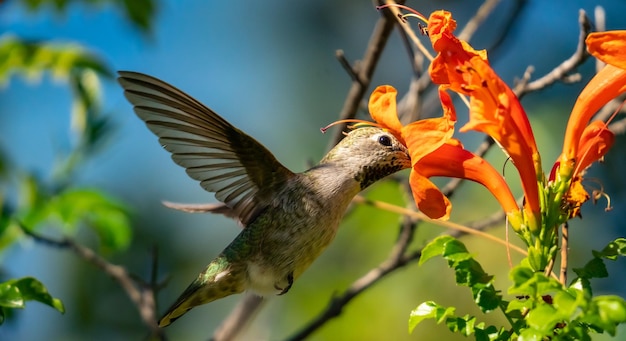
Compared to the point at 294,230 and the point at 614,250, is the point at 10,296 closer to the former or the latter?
the point at 294,230

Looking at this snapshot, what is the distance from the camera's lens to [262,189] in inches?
139

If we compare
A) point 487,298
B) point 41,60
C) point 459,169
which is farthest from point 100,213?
point 487,298

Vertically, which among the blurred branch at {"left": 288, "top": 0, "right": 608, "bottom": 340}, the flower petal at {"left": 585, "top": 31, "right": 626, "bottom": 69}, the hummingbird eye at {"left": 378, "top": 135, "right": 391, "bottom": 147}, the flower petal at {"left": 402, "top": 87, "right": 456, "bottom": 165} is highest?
the flower petal at {"left": 585, "top": 31, "right": 626, "bottom": 69}

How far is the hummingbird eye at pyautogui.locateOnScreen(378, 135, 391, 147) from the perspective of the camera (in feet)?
10.4

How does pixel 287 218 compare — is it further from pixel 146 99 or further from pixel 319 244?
pixel 146 99

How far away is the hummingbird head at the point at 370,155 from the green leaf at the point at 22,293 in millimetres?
1408

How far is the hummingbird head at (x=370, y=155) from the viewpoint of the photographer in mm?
3141

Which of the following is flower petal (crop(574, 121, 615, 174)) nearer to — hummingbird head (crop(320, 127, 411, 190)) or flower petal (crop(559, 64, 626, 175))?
flower petal (crop(559, 64, 626, 175))

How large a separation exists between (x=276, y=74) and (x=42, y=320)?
4.19 m

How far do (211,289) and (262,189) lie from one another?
1.75 feet

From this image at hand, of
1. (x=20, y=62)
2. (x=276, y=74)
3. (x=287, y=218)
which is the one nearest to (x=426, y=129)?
(x=287, y=218)

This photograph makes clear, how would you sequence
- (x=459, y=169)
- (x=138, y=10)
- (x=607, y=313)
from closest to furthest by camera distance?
(x=607, y=313)
(x=459, y=169)
(x=138, y=10)

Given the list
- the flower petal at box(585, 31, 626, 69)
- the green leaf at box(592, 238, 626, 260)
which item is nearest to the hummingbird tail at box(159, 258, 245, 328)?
the green leaf at box(592, 238, 626, 260)

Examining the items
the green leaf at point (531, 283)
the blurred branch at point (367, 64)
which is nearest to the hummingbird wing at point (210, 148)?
the blurred branch at point (367, 64)
